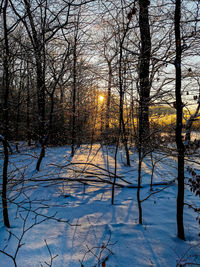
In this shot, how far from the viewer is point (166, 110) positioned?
17.3ft

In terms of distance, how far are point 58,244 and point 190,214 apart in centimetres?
251

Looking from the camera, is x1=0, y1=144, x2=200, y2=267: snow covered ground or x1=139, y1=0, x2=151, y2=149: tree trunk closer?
x1=0, y1=144, x2=200, y2=267: snow covered ground

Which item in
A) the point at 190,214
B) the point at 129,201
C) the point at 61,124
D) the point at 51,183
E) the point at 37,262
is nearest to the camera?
the point at 37,262

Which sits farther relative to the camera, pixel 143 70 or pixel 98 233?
pixel 143 70

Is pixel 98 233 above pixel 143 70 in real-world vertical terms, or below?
below

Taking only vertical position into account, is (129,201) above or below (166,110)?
below

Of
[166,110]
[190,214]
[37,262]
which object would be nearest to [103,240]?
[37,262]

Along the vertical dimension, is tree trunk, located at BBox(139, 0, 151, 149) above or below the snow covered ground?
above

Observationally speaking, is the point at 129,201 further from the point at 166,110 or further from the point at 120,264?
the point at 166,110

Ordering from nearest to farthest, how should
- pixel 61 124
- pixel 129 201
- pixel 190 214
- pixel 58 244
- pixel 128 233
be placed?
pixel 58 244 → pixel 128 233 → pixel 190 214 → pixel 129 201 → pixel 61 124

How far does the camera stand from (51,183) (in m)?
4.98

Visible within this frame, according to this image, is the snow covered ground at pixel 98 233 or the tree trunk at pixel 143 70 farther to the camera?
the tree trunk at pixel 143 70

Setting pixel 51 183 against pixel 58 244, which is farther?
pixel 51 183

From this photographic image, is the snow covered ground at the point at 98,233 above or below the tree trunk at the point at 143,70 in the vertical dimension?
below
